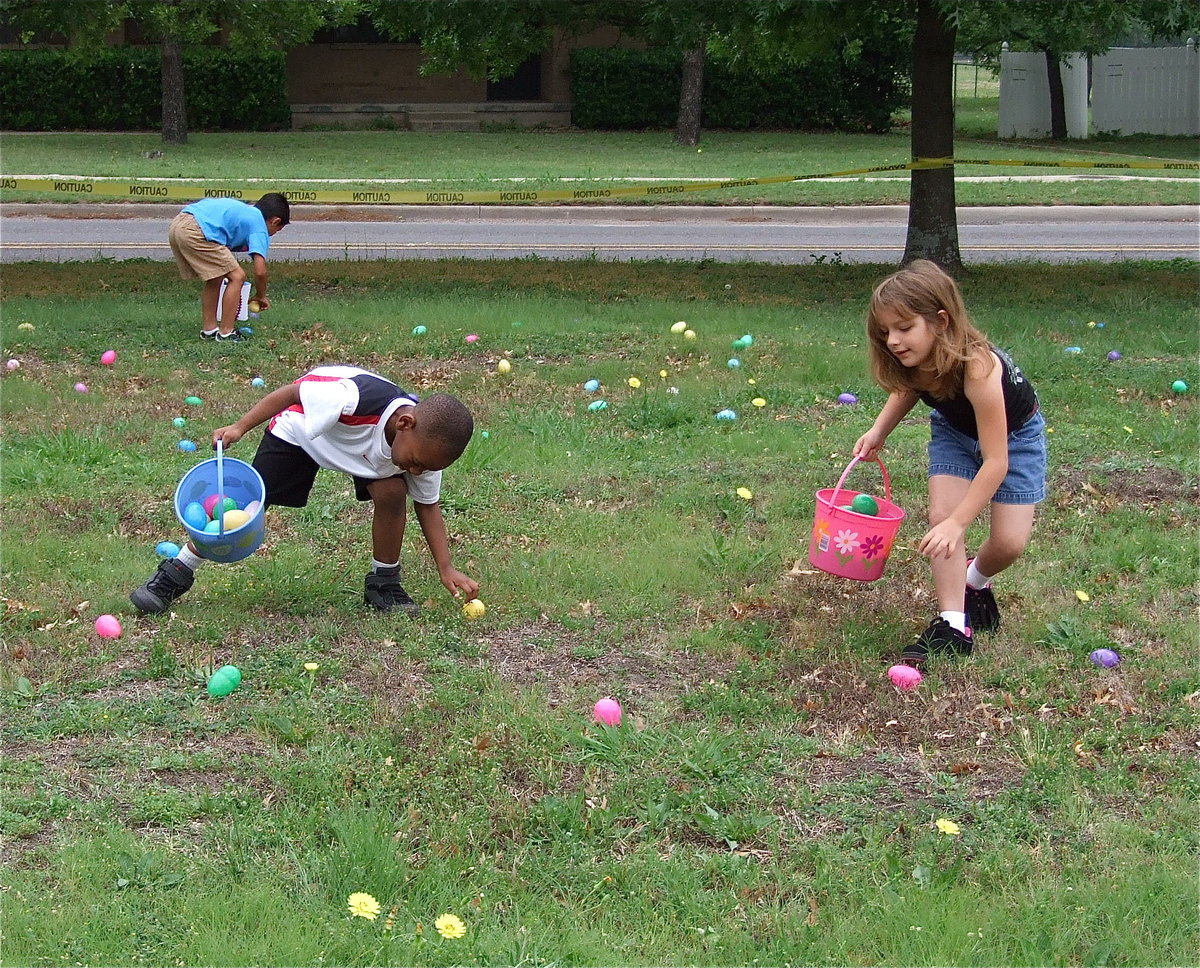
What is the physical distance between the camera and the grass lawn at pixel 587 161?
1908 cm

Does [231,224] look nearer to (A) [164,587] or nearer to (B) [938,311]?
(A) [164,587]

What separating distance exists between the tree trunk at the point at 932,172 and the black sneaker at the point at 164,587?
26.6 ft

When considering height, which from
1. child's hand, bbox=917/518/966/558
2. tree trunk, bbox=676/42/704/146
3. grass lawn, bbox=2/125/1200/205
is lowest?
child's hand, bbox=917/518/966/558

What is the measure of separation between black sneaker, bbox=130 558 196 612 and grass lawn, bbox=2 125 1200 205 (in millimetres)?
13725

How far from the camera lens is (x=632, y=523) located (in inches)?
226

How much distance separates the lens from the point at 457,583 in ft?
15.7

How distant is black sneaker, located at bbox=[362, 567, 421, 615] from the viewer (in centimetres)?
480

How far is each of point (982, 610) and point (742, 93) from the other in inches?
1018

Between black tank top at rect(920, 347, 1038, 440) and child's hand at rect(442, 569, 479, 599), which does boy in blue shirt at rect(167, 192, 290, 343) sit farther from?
black tank top at rect(920, 347, 1038, 440)

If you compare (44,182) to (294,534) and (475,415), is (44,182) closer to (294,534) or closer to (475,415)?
(475,415)

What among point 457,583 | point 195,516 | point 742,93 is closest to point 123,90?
point 742,93

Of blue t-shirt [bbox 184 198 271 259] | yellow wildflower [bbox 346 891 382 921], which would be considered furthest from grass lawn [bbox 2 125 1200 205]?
yellow wildflower [bbox 346 891 382 921]

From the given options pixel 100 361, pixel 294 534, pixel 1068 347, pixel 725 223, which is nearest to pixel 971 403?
pixel 294 534

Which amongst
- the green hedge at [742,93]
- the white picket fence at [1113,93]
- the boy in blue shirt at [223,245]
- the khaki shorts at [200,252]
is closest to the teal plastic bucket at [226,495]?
the boy in blue shirt at [223,245]
